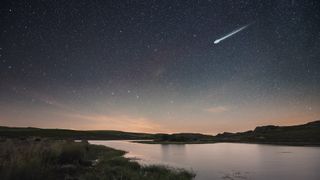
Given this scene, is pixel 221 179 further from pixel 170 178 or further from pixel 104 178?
pixel 104 178

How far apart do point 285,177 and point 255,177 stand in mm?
2659

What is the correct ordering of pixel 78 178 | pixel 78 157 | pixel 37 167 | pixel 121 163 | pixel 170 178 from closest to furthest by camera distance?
pixel 37 167, pixel 78 178, pixel 170 178, pixel 78 157, pixel 121 163

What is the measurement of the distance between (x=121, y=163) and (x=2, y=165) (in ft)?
61.8

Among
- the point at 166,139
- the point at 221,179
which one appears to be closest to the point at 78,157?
the point at 221,179

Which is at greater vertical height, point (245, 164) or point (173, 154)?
point (173, 154)

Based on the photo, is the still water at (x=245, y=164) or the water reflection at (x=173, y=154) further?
the water reflection at (x=173, y=154)

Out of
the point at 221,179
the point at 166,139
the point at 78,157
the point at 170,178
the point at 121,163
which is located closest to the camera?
the point at 170,178

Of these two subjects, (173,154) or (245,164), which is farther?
(173,154)

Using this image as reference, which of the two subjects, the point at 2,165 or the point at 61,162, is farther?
the point at 61,162

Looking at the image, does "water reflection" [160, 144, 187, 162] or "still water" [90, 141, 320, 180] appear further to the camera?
"water reflection" [160, 144, 187, 162]

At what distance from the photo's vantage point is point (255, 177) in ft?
93.0

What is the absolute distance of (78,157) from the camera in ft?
97.6

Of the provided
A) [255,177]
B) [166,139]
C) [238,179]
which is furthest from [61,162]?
[166,139]

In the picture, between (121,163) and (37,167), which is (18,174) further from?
(121,163)
